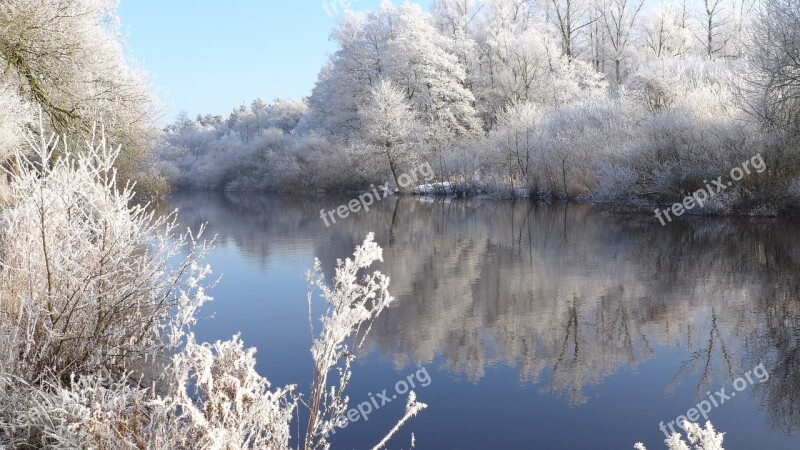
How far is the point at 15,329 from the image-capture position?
13.1ft

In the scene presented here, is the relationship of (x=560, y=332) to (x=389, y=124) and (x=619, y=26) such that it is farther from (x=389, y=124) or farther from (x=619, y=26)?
(x=619, y=26)

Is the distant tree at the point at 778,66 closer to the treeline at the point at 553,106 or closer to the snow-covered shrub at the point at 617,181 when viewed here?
the treeline at the point at 553,106

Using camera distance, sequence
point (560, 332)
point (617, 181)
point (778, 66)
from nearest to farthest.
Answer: point (560, 332) < point (778, 66) < point (617, 181)
